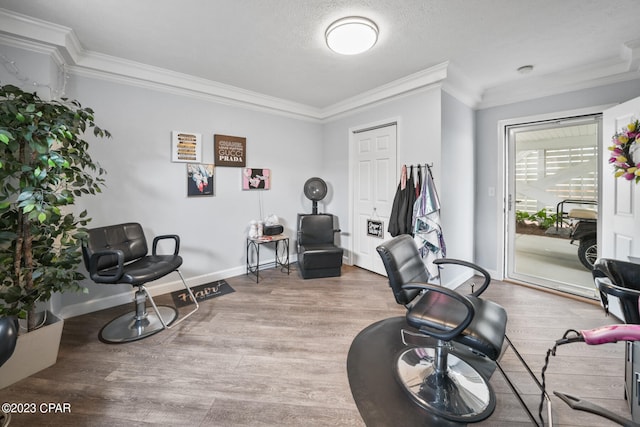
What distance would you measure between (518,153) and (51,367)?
5.04 meters

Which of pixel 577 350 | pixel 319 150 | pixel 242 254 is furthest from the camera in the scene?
pixel 319 150

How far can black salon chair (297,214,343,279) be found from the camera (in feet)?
11.0

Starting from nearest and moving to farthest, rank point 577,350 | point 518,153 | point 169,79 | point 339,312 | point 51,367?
point 51,367, point 577,350, point 339,312, point 169,79, point 518,153

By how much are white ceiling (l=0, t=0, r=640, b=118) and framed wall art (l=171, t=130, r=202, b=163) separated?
2.12 feet

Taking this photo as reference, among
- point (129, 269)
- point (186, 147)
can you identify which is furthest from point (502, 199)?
point (129, 269)

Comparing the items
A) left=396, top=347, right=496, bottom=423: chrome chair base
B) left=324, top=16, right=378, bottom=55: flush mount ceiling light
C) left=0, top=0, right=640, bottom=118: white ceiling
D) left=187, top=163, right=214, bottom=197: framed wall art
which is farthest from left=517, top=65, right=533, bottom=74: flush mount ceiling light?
left=187, top=163, right=214, bottom=197: framed wall art

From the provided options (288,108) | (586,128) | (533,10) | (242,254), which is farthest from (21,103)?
(586,128)

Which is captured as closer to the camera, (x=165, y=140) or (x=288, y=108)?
(x=165, y=140)

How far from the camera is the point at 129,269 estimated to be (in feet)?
7.01

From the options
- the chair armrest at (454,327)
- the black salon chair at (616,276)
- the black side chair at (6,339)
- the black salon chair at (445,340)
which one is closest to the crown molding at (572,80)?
the black salon chair at (616,276)

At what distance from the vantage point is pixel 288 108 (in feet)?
12.2

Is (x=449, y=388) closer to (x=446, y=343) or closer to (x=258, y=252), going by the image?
(x=446, y=343)

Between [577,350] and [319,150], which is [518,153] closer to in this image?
[577,350]

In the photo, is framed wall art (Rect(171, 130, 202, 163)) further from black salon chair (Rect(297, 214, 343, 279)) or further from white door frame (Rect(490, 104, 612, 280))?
white door frame (Rect(490, 104, 612, 280))
